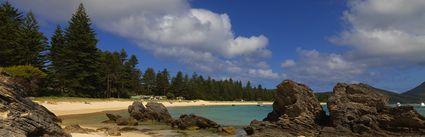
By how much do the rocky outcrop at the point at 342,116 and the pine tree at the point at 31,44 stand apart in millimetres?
48030

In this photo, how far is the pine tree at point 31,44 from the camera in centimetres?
6506

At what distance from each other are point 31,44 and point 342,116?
54.9 metres

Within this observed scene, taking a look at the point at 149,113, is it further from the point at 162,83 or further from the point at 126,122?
the point at 162,83

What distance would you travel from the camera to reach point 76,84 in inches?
2721

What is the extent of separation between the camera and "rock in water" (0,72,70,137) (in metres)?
14.0

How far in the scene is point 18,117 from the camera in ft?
47.9

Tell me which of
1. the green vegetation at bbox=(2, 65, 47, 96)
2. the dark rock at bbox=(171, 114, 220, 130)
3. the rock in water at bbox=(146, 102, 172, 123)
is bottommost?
the dark rock at bbox=(171, 114, 220, 130)

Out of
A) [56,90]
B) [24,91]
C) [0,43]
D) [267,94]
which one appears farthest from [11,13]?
[267,94]

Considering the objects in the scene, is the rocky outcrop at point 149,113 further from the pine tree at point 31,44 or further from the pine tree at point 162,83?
the pine tree at point 162,83

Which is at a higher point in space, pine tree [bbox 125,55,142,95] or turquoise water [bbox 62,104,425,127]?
pine tree [bbox 125,55,142,95]

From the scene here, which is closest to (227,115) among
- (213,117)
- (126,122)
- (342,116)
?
(213,117)

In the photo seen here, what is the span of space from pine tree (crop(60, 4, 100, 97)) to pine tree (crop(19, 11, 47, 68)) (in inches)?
168

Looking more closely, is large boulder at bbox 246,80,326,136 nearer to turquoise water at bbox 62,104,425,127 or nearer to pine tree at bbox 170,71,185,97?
turquoise water at bbox 62,104,425,127

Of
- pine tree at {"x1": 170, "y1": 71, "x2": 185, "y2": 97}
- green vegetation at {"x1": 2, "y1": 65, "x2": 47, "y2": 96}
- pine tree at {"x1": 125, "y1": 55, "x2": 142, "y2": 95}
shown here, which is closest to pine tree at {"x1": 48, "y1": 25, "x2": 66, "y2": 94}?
green vegetation at {"x1": 2, "y1": 65, "x2": 47, "y2": 96}
